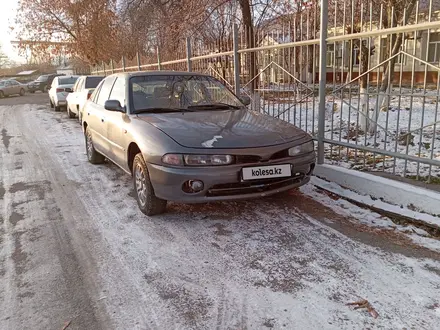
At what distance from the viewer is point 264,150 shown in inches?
149

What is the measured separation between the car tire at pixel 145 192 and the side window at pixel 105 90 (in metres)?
1.94

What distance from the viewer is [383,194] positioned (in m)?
4.37

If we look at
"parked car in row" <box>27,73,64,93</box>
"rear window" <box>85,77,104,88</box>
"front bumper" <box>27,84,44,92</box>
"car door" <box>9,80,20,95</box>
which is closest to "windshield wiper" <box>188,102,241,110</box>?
"rear window" <box>85,77,104,88</box>

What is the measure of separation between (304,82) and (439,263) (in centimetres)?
334

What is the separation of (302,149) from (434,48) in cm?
202

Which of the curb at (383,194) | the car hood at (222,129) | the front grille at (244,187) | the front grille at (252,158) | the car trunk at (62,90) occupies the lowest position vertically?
the curb at (383,194)

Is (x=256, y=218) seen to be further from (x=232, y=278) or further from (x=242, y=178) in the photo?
(x=232, y=278)

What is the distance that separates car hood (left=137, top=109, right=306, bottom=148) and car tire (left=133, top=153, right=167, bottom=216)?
0.47 m

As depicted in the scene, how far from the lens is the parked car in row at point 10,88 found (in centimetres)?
3091

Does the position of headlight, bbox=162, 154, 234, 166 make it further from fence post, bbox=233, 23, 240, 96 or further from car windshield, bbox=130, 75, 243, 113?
fence post, bbox=233, 23, 240, 96

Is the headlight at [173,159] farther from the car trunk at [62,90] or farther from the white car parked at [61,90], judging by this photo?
the car trunk at [62,90]

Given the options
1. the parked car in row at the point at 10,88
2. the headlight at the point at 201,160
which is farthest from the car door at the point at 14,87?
the headlight at the point at 201,160

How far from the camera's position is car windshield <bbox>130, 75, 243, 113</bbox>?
4.81 metres

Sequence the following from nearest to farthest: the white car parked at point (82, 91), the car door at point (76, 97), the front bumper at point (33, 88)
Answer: the white car parked at point (82, 91) < the car door at point (76, 97) < the front bumper at point (33, 88)
